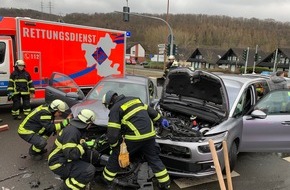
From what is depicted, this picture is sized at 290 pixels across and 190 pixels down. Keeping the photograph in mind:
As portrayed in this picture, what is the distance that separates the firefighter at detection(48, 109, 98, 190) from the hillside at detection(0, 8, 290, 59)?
75.4 meters

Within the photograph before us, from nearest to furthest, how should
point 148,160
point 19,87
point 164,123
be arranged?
point 148,160
point 164,123
point 19,87

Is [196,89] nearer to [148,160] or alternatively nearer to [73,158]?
[148,160]

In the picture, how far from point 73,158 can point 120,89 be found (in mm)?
2986

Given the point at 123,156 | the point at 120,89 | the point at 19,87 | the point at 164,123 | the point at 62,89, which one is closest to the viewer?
the point at 123,156

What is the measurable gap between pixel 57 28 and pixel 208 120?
6.21 meters

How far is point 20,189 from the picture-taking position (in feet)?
14.2

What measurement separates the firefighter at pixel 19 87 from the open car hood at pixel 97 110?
2.76 m

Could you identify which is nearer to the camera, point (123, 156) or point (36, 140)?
point (123, 156)

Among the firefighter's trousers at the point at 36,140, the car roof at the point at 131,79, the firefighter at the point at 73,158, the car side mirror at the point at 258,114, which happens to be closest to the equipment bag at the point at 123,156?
the firefighter at the point at 73,158

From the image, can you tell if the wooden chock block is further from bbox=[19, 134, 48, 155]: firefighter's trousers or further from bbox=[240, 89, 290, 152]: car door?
bbox=[240, 89, 290, 152]: car door

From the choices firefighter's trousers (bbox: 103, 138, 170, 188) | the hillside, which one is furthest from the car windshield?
the hillside

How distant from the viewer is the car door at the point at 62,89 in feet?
23.0

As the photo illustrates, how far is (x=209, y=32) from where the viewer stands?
94562 mm

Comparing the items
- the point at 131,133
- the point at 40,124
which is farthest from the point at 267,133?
the point at 40,124
